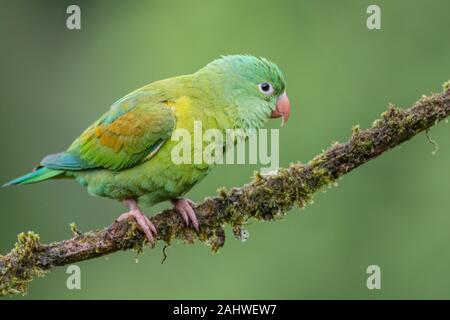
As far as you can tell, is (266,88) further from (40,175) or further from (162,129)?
(40,175)

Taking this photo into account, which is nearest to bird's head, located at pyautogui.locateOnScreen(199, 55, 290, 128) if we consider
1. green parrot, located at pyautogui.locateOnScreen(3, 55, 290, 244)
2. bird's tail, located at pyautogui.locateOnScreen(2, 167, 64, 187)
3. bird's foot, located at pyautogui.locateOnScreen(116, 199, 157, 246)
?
green parrot, located at pyautogui.locateOnScreen(3, 55, 290, 244)

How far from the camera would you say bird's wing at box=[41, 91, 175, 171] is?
5.94m

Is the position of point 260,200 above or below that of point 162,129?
below

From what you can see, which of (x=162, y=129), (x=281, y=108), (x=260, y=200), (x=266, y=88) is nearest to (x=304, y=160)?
(x=281, y=108)

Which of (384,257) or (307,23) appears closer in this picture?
(384,257)

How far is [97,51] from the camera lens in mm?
16375

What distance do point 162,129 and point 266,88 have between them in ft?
3.08

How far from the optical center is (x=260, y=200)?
5594 mm

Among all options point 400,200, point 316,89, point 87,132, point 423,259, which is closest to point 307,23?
point 316,89

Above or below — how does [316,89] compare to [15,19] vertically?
below

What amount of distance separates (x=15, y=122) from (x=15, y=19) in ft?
9.69

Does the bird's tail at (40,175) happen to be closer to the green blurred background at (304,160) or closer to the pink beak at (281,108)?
the pink beak at (281,108)

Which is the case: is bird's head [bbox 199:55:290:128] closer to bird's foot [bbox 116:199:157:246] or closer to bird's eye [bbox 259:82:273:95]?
bird's eye [bbox 259:82:273:95]

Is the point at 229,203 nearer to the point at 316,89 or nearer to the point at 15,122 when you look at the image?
the point at 316,89
